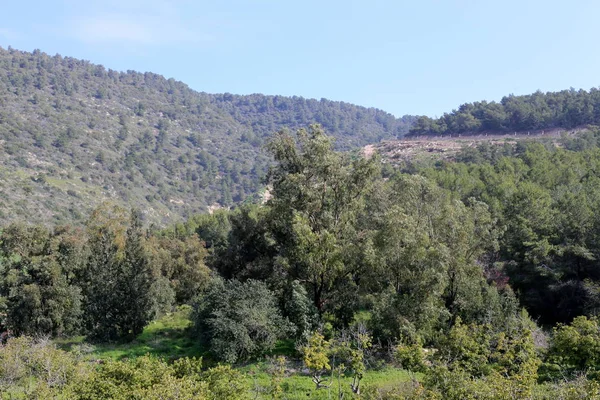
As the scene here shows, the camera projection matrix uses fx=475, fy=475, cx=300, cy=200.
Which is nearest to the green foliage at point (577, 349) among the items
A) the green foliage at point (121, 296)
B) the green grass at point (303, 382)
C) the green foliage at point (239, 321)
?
the green grass at point (303, 382)

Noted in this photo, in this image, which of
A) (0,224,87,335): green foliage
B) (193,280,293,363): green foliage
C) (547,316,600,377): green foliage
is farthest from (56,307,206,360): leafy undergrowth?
(547,316,600,377): green foliage

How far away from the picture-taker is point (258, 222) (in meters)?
31.3

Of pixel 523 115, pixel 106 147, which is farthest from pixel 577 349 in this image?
pixel 106 147

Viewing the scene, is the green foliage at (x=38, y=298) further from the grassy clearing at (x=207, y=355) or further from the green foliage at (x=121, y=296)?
the grassy clearing at (x=207, y=355)

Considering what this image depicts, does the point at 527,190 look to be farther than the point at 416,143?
No

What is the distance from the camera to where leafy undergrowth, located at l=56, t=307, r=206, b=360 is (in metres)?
26.2

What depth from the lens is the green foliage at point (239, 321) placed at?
77.8ft

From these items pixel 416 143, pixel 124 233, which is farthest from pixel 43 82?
pixel 124 233

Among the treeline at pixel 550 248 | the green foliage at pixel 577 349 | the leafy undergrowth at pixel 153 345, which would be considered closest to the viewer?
the green foliage at pixel 577 349

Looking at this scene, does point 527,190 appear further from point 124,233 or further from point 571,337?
point 124,233

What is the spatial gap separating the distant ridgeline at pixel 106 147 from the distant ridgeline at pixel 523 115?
28359 millimetres

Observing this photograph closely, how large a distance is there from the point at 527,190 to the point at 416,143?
6705cm

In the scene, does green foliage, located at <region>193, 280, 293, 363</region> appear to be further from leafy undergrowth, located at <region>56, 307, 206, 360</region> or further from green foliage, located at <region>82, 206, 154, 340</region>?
green foliage, located at <region>82, 206, 154, 340</region>

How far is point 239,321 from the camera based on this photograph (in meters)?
24.4
